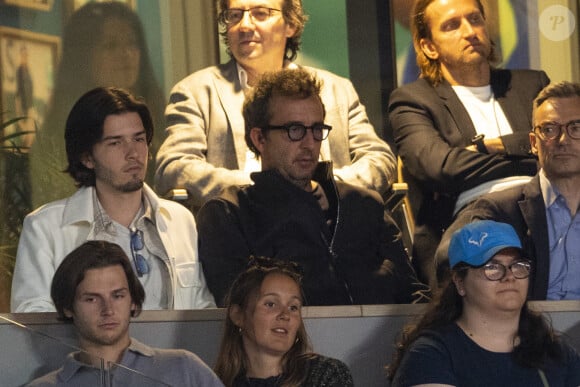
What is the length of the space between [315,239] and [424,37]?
4.26 ft

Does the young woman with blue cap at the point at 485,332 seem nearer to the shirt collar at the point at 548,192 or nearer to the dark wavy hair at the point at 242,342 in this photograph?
the dark wavy hair at the point at 242,342

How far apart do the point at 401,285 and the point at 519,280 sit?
906 millimetres

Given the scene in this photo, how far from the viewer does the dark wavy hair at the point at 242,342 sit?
14.5 feet

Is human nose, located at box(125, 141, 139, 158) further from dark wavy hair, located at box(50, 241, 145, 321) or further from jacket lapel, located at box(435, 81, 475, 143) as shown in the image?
jacket lapel, located at box(435, 81, 475, 143)

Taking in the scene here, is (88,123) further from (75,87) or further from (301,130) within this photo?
(75,87)

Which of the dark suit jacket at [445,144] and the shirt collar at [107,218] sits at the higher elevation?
the dark suit jacket at [445,144]

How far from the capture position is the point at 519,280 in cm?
446

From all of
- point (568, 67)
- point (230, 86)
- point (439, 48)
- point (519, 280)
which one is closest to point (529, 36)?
point (568, 67)

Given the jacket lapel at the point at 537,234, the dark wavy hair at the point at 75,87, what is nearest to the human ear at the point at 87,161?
the jacket lapel at the point at 537,234

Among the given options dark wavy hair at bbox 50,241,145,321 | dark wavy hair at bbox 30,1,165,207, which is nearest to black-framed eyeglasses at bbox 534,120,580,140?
dark wavy hair at bbox 50,241,145,321

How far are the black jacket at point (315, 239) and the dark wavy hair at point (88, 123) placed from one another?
394 mm

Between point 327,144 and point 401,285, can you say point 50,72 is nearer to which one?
point 327,144

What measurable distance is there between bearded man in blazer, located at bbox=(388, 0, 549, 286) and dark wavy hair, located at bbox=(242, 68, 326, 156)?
26.5 inches

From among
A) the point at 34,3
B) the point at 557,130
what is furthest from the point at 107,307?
the point at 34,3
